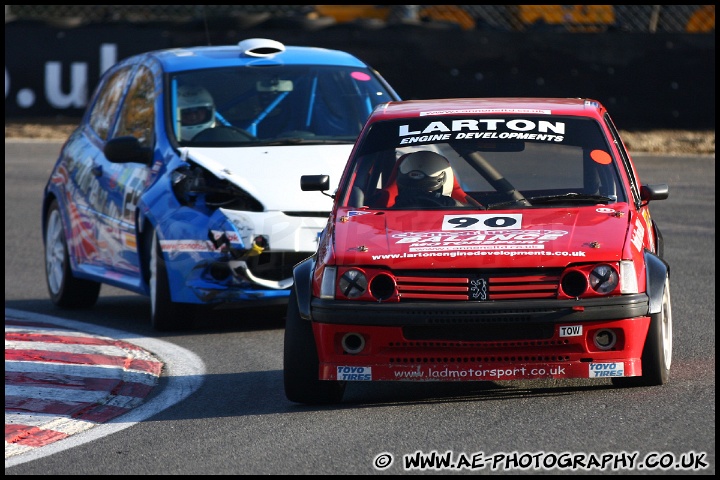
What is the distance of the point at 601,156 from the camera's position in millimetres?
7520

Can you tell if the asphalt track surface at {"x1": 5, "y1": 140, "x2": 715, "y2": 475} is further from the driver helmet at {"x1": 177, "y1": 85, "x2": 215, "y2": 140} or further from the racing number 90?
the driver helmet at {"x1": 177, "y1": 85, "x2": 215, "y2": 140}

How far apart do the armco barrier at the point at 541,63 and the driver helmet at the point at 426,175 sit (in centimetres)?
1158

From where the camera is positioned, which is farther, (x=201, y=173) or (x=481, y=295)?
(x=201, y=173)

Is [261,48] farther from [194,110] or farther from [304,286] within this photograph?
[304,286]

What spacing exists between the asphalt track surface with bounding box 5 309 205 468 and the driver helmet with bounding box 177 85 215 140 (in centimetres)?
152

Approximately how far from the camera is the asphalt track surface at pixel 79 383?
645 cm

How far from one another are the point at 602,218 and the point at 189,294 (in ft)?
10.5

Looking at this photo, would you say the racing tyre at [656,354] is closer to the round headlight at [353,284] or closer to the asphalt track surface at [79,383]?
the round headlight at [353,284]

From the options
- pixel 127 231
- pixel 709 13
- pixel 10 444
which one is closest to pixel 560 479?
pixel 10 444

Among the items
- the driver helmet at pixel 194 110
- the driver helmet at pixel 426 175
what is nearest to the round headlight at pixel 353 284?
the driver helmet at pixel 426 175

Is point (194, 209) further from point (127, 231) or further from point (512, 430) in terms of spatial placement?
point (512, 430)

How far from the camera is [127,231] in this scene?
981cm

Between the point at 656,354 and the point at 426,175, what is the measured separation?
1.59 m

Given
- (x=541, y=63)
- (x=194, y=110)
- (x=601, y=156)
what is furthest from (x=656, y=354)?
(x=541, y=63)
